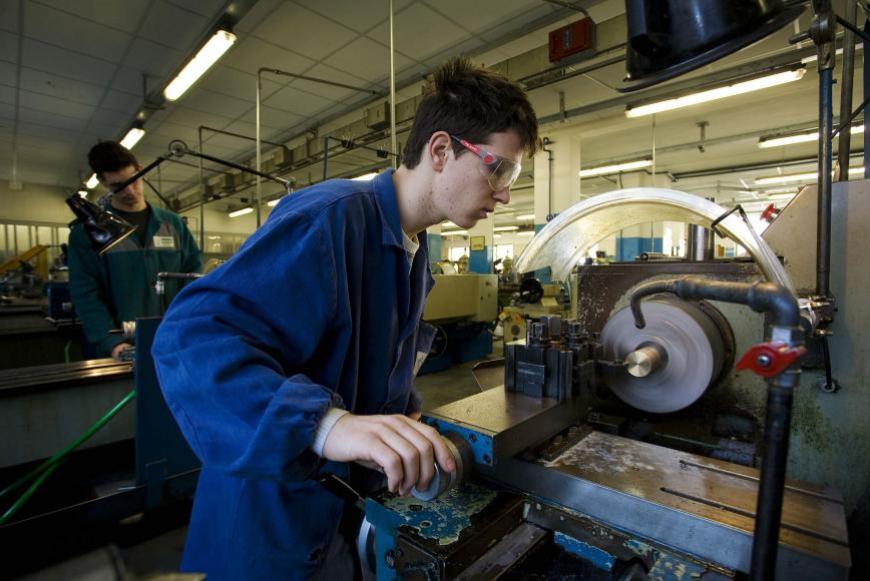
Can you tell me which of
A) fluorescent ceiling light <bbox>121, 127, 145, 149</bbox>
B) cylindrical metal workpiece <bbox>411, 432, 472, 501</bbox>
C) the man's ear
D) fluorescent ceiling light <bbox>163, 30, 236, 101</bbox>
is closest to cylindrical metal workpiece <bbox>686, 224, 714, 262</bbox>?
the man's ear

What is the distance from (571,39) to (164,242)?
286 cm

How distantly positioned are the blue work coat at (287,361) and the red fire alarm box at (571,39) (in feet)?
9.00

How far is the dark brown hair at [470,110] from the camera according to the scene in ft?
2.62

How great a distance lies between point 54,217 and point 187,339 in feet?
34.6

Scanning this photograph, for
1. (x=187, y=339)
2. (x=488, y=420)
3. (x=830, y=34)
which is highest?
(x=830, y=34)

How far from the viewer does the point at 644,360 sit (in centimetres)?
103

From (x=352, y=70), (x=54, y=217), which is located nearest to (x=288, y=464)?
(x=352, y=70)

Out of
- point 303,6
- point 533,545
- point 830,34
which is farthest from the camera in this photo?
point 303,6

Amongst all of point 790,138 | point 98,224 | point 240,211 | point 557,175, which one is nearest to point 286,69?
point 98,224

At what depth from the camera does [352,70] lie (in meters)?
3.92

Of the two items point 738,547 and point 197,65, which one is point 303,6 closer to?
point 197,65

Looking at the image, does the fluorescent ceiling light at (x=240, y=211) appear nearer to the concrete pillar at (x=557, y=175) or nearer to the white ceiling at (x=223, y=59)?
the white ceiling at (x=223, y=59)

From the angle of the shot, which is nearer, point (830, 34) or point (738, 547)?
point (738, 547)

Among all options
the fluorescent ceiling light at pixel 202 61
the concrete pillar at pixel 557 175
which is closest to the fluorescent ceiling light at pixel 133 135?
the fluorescent ceiling light at pixel 202 61
